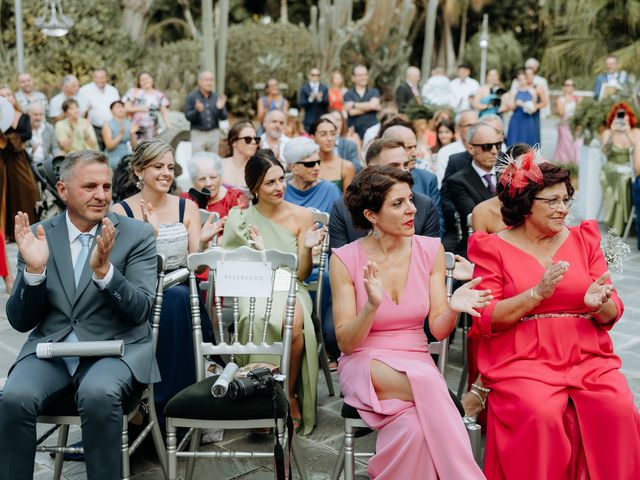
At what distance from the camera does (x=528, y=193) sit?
3.44 m

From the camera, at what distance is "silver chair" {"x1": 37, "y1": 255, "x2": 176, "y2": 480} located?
3.19 metres

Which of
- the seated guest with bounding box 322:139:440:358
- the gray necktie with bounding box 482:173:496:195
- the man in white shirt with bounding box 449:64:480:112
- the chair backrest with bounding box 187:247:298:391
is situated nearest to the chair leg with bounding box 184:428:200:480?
the chair backrest with bounding box 187:247:298:391

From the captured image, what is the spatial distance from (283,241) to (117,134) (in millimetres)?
6544

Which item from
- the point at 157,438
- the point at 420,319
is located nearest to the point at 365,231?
the point at 420,319

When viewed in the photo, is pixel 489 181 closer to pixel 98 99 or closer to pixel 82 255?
pixel 82 255

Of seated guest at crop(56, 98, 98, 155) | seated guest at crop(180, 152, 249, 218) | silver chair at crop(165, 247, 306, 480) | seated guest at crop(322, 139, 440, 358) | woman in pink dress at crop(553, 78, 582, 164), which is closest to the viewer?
silver chair at crop(165, 247, 306, 480)

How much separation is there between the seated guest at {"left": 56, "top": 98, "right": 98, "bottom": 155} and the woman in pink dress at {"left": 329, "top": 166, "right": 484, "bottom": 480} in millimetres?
7062

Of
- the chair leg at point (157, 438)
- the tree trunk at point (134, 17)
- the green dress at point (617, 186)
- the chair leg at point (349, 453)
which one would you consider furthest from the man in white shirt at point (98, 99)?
the chair leg at point (349, 453)

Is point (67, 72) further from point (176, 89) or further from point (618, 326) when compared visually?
point (618, 326)

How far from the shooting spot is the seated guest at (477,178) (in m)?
5.00

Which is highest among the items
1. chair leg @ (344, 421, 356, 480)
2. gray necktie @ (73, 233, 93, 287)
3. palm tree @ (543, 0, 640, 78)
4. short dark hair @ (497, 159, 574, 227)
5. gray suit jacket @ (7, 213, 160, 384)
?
palm tree @ (543, 0, 640, 78)

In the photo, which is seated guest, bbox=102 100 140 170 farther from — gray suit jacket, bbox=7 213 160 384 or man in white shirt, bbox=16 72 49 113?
gray suit jacket, bbox=7 213 160 384

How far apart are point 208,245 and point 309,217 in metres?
0.60

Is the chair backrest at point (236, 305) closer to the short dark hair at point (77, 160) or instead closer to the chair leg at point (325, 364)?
the short dark hair at point (77, 160)
